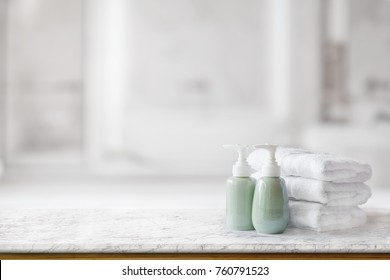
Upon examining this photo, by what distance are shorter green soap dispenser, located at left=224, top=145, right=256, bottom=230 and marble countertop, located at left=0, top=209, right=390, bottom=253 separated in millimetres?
25

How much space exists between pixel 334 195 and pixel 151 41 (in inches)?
94.3

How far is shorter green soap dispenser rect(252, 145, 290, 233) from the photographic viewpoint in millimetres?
1061

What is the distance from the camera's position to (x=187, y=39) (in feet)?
11.2

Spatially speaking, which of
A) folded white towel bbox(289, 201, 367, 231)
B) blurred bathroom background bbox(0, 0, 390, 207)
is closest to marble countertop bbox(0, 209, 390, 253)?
folded white towel bbox(289, 201, 367, 231)

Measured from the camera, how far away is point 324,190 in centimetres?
114

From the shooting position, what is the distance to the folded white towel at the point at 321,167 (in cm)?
114

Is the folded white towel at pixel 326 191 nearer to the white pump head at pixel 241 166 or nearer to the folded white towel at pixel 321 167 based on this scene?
the folded white towel at pixel 321 167

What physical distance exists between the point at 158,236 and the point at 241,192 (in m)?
0.16

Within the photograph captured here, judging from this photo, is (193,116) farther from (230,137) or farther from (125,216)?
(125,216)

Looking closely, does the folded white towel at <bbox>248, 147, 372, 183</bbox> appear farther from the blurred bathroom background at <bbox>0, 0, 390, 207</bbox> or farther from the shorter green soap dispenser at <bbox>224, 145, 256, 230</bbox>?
the blurred bathroom background at <bbox>0, 0, 390, 207</bbox>

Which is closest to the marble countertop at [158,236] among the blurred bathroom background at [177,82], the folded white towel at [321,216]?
the folded white towel at [321,216]

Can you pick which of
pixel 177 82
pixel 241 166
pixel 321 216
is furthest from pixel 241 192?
pixel 177 82

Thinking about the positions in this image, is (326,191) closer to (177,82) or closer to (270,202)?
(270,202)
